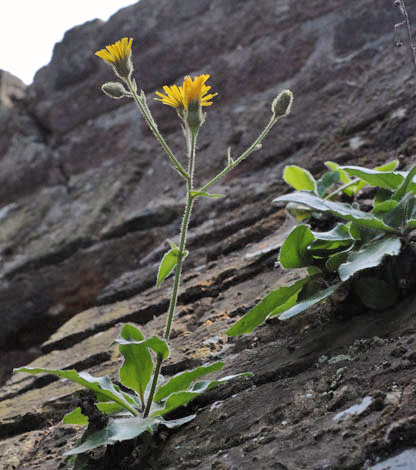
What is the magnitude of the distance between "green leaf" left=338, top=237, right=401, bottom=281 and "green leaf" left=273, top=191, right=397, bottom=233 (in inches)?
1.8

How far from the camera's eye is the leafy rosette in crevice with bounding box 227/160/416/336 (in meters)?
1.26

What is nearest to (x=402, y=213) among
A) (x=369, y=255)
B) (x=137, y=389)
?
(x=369, y=255)

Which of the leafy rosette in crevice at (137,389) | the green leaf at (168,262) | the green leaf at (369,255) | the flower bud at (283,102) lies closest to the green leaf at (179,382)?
the leafy rosette in crevice at (137,389)

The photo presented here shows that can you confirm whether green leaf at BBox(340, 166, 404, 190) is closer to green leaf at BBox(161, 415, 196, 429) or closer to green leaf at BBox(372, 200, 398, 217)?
green leaf at BBox(372, 200, 398, 217)

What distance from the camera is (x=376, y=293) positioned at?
129 cm

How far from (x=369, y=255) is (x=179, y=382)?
57 cm

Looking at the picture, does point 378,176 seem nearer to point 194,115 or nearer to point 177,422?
point 194,115

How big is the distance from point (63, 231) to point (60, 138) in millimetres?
1301

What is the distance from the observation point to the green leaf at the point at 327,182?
191 centimetres

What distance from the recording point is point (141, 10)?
15.2 ft

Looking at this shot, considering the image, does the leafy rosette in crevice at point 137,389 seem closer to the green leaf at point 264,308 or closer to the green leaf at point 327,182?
the green leaf at point 264,308

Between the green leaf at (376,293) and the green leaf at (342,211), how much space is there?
148 millimetres

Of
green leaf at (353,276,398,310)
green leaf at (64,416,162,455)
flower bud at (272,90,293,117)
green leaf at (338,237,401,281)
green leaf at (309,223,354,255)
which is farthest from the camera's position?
flower bud at (272,90,293,117)

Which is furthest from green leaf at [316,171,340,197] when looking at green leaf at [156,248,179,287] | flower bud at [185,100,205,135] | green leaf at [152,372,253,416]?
green leaf at [152,372,253,416]
